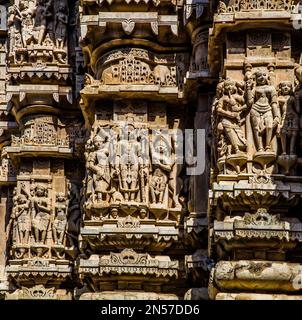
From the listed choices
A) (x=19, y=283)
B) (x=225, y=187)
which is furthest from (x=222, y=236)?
(x=19, y=283)

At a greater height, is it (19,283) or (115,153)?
(115,153)

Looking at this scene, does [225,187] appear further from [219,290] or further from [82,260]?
[82,260]

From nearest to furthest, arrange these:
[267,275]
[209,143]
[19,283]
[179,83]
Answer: [267,275] → [209,143] → [179,83] → [19,283]

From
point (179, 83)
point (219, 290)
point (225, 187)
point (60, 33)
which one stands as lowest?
point (219, 290)

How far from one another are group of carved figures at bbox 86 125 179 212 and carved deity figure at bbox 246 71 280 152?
3.63 meters

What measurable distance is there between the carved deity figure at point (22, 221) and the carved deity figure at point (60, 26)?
2953mm

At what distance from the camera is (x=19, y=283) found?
23.9 meters

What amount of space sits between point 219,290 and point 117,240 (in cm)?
392

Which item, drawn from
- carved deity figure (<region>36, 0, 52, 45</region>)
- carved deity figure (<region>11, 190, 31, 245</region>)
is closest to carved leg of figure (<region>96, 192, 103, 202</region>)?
carved deity figure (<region>11, 190, 31, 245</region>)

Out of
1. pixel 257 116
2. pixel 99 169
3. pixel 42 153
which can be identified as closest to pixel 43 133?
pixel 42 153

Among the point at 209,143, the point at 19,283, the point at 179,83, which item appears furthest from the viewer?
the point at 19,283

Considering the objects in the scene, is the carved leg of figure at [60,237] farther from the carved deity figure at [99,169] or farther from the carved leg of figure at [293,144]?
the carved leg of figure at [293,144]

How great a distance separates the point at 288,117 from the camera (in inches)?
616

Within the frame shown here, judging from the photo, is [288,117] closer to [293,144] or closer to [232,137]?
[293,144]
